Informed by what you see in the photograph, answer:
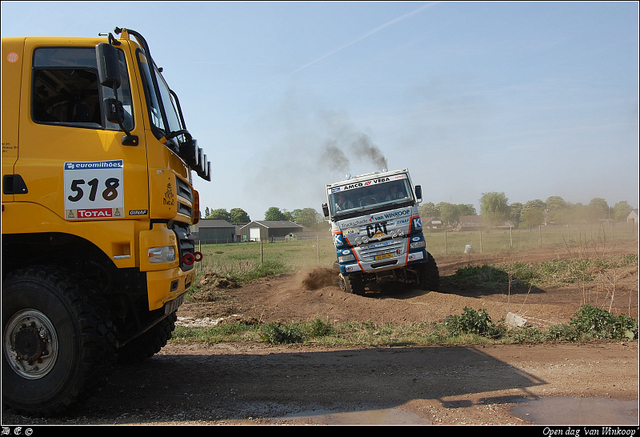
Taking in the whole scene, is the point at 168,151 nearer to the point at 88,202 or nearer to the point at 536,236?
the point at 88,202

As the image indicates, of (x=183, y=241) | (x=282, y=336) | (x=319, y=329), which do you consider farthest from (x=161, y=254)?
(x=319, y=329)

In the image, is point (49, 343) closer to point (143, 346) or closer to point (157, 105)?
point (143, 346)

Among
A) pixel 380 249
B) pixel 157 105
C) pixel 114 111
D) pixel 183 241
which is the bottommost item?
pixel 380 249

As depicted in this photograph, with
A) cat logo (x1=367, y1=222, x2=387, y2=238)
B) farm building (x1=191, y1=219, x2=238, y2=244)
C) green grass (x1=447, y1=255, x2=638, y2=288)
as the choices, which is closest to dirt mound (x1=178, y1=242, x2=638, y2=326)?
green grass (x1=447, y1=255, x2=638, y2=288)

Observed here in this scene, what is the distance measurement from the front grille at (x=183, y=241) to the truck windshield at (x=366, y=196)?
640 cm

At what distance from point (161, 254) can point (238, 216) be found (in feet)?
390

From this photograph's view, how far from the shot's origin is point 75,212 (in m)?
3.88

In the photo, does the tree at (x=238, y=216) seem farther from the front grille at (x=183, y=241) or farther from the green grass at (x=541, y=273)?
the front grille at (x=183, y=241)

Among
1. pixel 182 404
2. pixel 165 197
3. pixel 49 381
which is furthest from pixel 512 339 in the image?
pixel 49 381

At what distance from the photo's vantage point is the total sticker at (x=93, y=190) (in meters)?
3.88

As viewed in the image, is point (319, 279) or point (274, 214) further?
point (274, 214)

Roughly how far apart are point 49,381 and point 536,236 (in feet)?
114

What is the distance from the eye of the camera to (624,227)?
26391mm

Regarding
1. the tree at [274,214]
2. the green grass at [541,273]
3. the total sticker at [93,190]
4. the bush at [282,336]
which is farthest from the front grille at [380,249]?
the tree at [274,214]
